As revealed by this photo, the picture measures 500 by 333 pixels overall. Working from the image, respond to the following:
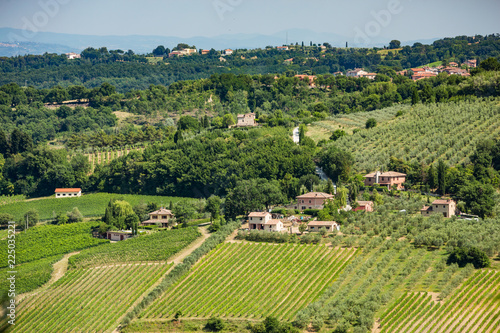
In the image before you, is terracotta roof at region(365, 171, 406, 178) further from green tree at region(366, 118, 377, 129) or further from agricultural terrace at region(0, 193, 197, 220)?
green tree at region(366, 118, 377, 129)

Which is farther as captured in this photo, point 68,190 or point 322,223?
point 68,190

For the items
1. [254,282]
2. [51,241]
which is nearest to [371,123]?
[51,241]

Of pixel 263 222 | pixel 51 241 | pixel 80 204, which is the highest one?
pixel 263 222

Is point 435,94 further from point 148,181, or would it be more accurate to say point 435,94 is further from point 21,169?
point 21,169

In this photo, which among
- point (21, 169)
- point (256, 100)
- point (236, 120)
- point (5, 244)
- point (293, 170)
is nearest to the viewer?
point (5, 244)

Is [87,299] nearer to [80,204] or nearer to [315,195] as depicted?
[315,195]

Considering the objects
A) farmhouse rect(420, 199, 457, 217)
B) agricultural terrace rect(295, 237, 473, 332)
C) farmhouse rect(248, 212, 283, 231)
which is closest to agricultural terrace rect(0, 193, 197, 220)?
farmhouse rect(248, 212, 283, 231)

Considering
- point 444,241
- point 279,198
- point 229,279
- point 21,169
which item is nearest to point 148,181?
point 21,169
